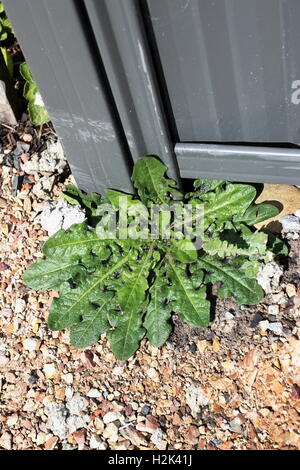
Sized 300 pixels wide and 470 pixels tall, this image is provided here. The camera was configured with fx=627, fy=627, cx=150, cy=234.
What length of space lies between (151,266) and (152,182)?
0.40m

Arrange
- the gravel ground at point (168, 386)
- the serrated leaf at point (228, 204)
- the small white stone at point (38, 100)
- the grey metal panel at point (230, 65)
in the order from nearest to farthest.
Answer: the grey metal panel at point (230, 65) → the gravel ground at point (168, 386) → the serrated leaf at point (228, 204) → the small white stone at point (38, 100)

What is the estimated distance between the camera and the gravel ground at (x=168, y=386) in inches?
99.7

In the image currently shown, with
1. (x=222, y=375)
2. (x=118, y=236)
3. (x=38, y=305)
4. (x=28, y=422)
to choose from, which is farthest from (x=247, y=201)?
(x=28, y=422)

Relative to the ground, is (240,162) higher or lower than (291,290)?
higher

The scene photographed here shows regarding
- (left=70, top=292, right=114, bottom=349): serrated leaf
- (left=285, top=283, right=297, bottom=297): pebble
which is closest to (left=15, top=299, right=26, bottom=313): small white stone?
(left=70, top=292, right=114, bottom=349): serrated leaf

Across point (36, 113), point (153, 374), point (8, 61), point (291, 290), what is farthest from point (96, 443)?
point (8, 61)

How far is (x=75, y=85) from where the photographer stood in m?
2.68

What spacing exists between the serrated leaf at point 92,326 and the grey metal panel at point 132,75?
0.69 m

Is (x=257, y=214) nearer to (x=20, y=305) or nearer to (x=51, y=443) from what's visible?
(x=20, y=305)

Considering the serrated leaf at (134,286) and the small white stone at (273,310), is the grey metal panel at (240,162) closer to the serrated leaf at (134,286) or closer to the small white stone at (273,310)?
the serrated leaf at (134,286)

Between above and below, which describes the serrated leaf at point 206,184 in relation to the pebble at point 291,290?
above

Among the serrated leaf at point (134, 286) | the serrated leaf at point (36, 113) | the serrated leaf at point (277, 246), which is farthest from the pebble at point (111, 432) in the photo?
the serrated leaf at point (36, 113)

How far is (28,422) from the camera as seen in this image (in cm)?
270

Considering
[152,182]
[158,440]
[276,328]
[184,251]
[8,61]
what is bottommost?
[158,440]
